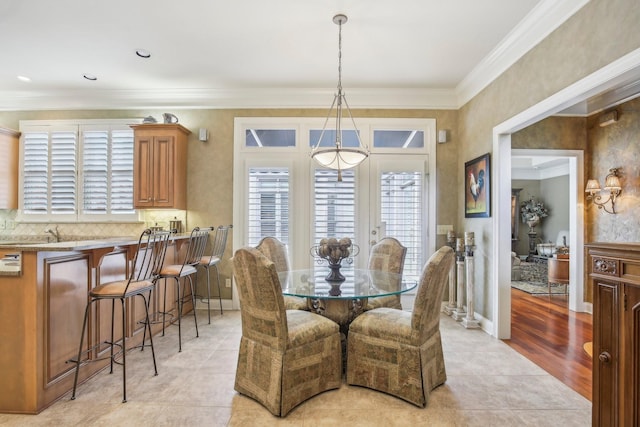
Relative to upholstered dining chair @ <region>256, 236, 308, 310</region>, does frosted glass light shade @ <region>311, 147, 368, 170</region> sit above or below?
above

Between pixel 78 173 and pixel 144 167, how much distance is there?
1074 millimetres

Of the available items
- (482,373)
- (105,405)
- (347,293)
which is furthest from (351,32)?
(105,405)

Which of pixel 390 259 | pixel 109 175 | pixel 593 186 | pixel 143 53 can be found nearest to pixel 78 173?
pixel 109 175

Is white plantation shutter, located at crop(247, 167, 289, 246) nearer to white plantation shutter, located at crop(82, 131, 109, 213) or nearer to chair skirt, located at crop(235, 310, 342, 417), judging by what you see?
white plantation shutter, located at crop(82, 131, 109, 213)

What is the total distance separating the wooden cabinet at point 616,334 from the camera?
149 cm

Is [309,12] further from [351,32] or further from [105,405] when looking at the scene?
[105,405]

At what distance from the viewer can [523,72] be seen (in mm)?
3025

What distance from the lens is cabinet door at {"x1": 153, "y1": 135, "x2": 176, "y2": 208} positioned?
165 inches

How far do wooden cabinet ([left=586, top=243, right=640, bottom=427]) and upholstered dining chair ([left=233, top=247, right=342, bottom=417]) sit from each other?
149 centimetres

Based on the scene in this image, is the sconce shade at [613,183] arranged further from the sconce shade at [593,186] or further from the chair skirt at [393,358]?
the chair skirt at [393,358]

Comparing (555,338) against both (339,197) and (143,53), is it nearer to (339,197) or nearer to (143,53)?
(339,197)

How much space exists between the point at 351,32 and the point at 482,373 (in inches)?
127

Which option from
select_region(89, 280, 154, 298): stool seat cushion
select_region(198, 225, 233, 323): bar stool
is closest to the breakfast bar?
select_region(89, 280, 154, 298): stool seat cushion

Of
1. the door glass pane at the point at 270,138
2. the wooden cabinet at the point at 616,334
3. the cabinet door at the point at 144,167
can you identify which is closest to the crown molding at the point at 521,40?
the wooden cabinet at the point at 616,334
